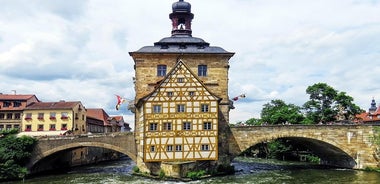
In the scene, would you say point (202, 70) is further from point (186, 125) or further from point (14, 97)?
point (14, 97)

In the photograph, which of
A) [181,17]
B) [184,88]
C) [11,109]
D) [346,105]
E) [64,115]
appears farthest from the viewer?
[346,105]

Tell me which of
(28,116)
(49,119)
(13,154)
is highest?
(28,116)

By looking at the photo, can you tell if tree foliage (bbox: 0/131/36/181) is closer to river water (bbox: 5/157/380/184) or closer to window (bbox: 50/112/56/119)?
river water (bbox: 5/157/380/184)

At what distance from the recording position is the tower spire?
39.7 m

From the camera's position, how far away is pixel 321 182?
2992cm

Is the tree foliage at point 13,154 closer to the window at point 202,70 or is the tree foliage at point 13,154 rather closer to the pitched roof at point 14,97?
the pitched roof at point 14,97

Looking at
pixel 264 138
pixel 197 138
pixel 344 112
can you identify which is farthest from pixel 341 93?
pixel 197 138

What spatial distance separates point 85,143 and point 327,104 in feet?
109

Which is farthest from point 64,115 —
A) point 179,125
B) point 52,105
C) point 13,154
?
point 179,125

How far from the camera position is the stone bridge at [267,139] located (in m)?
35.9

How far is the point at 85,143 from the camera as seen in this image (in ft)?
117

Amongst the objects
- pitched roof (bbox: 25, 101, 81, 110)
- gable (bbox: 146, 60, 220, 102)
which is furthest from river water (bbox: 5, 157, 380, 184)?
pitched roof (bbox: 25, 101, 81, 110)

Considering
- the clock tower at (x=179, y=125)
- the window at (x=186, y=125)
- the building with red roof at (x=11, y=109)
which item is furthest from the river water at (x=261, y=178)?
the building with red roof at (x=11, y=109)

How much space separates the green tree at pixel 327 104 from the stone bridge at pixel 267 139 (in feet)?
47.0
